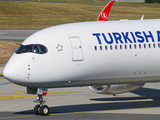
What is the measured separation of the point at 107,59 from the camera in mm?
19312

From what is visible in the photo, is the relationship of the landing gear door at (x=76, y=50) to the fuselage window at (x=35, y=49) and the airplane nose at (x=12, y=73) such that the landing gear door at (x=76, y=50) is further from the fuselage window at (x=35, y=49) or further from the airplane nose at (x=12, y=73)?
the airplane nose at (x=12, y=73)

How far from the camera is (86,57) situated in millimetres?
18797

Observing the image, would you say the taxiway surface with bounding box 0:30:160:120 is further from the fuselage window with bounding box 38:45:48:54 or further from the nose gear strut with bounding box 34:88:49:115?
the fuselage window with bounding box 38:45:48:54

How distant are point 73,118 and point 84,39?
14.0 feet

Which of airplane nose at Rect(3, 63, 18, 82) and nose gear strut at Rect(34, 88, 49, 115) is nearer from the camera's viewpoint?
airplane nose at Rect(3, 63, 18, 82)

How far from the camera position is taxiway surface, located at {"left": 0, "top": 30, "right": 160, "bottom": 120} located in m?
19.2

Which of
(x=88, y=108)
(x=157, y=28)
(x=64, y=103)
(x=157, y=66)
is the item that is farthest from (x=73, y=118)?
(x=157, y=28)

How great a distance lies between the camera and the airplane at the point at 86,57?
717 inches

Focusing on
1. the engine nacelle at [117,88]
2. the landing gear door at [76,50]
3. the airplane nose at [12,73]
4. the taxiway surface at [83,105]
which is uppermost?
the landing gear door at [76,50]

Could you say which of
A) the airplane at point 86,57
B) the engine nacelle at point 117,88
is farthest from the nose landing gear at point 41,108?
the engine nacelle at point 117,88

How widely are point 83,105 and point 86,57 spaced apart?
14.8ft

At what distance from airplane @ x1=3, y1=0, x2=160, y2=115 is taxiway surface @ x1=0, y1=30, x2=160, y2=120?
1551 mm

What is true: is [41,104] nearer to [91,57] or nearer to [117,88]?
[91,57]

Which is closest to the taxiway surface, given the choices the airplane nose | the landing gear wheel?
the landing gear wheel
